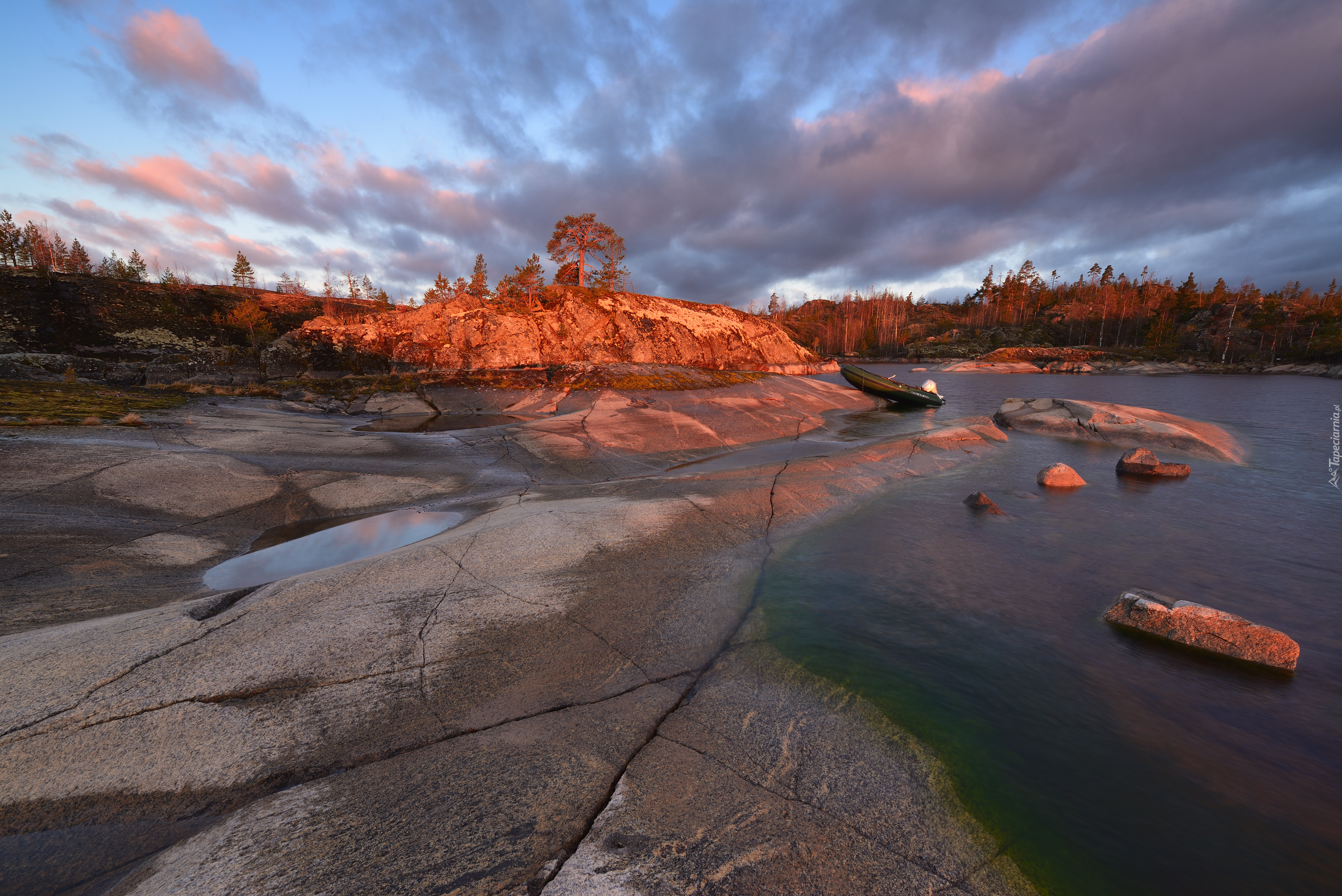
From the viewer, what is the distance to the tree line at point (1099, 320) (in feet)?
288

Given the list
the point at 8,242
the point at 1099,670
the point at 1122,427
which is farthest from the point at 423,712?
the point at 8,242

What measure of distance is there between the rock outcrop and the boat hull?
Answer: 8603 mm

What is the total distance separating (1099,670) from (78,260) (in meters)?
125

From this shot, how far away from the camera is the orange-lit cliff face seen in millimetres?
34031

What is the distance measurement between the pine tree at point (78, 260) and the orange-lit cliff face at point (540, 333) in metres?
74.8

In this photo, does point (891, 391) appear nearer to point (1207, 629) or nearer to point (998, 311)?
point (1207, 629)

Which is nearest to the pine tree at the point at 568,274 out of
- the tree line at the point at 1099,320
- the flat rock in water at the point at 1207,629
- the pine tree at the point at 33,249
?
the flat rock in water at the point at 1207,629

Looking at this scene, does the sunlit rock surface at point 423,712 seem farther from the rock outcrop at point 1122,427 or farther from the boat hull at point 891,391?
the boat hull at point 891,391

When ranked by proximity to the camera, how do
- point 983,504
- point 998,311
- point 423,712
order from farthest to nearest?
point 998,311 < point 983,504 < point 423,712

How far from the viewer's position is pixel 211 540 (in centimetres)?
913

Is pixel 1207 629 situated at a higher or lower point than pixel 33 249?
lower

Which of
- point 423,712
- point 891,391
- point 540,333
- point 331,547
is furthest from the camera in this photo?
point 540,333

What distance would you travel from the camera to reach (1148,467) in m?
15.3

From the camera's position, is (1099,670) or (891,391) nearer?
(1099,670)
